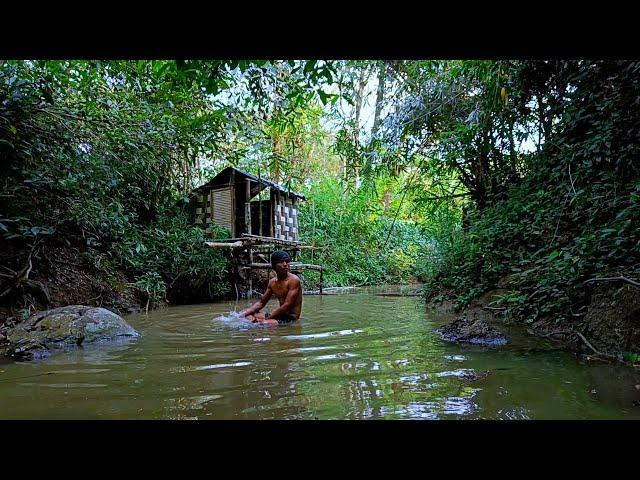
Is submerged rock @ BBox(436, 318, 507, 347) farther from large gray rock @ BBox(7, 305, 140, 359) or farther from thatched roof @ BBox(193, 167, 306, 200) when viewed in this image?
thatched roof @ BBox(193, 167, 306, 200)

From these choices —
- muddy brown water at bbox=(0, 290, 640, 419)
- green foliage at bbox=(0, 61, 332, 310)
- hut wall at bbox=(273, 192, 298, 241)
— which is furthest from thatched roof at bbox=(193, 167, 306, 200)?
muddy brown water at bbox=(0, 290, 640, 419)

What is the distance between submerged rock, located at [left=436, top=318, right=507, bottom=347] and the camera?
4.12m

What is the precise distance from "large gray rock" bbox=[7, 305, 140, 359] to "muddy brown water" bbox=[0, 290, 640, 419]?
0.29 meters

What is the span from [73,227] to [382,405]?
6206 millimetres

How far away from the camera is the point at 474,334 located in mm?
4250

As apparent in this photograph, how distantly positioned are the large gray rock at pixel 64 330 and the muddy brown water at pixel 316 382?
0.97ft

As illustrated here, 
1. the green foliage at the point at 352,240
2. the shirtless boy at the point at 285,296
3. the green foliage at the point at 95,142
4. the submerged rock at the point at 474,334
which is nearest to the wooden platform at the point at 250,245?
the green foliage at the point at 95,142

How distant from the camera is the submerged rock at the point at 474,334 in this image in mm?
4125

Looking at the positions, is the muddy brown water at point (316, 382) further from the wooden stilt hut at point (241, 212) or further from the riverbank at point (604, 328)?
the wooden stilt hut at point (241, 212)
